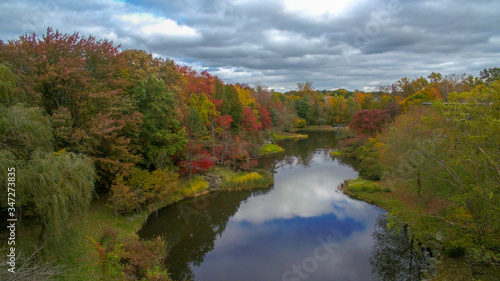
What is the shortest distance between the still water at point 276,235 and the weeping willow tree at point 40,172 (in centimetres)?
536

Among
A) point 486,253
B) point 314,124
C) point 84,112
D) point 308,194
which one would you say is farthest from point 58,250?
point 314,124

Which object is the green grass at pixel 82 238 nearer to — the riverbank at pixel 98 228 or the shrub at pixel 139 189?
the riverbank at pixel 98 228

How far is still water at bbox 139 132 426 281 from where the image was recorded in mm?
12164

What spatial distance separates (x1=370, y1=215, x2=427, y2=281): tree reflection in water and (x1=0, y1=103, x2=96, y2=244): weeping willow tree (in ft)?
40.6

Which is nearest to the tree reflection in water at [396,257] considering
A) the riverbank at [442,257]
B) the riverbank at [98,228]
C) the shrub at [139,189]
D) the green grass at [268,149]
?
the riverbank at [442,257]

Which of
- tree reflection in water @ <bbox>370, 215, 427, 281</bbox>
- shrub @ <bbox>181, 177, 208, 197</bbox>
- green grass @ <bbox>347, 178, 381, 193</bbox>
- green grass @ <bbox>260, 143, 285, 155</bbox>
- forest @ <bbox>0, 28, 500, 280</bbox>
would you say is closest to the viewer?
forest @ <bbox>0, 28, 500, 280</bbox>

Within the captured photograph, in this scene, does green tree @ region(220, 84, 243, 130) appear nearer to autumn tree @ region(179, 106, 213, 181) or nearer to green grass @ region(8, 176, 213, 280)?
autumn tree @ region(179, 106, 213, 181)

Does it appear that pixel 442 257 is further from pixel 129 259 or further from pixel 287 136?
pixel 287 136

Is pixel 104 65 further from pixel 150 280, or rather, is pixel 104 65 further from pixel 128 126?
pixel 150 280

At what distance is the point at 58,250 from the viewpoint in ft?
30.7

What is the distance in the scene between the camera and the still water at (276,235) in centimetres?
1216

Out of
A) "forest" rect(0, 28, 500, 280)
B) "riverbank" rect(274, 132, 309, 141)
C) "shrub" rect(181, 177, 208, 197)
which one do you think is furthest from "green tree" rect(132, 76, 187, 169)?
"riverbank" rect(274, 132, 309, 141)

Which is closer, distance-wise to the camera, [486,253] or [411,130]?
[486,253]

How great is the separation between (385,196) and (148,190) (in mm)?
16791
